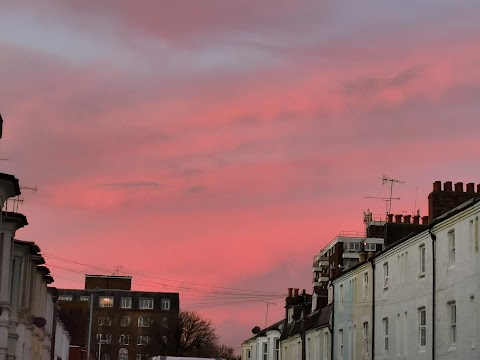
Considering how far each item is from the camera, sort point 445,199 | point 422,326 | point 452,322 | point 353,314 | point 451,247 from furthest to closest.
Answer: point 353,314 → point 445,199 → point 422,326 → point 451,247 → point 452,322

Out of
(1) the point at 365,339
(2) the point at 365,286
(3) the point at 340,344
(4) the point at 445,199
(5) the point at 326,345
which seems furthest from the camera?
(5) the point at 326,345

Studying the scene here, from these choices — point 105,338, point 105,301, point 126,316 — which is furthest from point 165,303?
point 105,338

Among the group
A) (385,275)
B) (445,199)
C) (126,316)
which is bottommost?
(385,275)

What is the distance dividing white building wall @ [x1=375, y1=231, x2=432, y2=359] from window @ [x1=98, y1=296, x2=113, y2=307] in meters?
128

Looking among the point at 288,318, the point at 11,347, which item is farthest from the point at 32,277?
the point at 288,318

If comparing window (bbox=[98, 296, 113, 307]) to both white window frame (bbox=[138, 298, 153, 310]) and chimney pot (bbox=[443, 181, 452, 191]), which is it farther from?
chimney pot (bbox=[443, 181, 452, 191])

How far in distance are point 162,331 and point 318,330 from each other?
10198 centimetres

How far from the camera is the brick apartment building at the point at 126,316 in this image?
566ft

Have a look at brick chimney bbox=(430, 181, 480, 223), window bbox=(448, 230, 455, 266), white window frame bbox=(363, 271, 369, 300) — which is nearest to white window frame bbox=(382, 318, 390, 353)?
white window frame bbox=(363, 271, 369, 300)

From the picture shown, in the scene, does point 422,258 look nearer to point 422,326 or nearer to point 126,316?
point 422,326

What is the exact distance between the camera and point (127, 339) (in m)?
179

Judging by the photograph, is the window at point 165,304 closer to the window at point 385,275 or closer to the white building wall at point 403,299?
the white building wall at point 403,299

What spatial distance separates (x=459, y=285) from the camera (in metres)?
40.8

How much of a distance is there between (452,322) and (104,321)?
463ft
